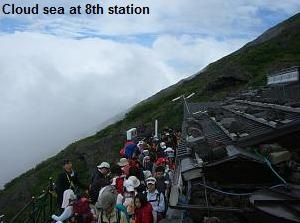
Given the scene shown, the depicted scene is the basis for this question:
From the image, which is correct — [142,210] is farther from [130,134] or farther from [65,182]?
[130,134]

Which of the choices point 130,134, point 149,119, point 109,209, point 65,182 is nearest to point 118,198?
point 65,182

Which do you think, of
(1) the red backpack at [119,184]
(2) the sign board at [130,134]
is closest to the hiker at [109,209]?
(1) the red backpack at [119,184]

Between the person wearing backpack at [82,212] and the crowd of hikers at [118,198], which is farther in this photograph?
the person wearing backpack at [82,212]

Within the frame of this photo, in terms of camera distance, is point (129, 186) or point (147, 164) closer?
point (129, 186)

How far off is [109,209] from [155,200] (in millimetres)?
1895

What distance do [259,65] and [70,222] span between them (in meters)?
46.2

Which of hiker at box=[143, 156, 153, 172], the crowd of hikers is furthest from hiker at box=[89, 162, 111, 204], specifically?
hiker at box=[143, 156, 153, 172]

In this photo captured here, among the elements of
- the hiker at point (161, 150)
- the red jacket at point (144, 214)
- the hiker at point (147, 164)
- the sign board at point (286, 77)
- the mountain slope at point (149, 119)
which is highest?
the sign board at point (286, 77)

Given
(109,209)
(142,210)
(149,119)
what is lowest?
(149,119)

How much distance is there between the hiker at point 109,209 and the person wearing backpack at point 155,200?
1562mm

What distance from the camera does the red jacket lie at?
866 centimetres

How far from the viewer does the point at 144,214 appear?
28.5 ft

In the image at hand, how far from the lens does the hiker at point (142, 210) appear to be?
28.5 ft

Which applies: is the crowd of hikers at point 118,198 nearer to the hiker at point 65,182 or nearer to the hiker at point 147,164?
the hiker at point 65,182
